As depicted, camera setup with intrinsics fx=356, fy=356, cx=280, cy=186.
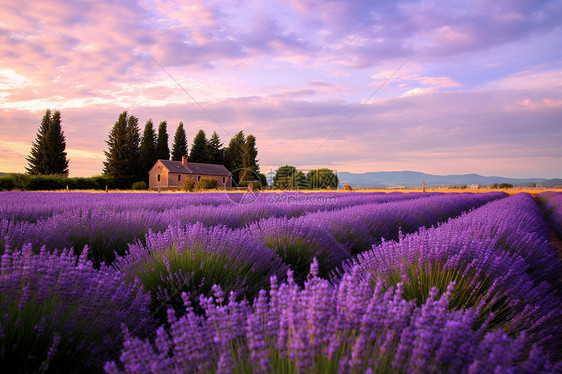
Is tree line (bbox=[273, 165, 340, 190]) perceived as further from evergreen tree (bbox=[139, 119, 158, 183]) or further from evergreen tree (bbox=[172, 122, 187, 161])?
evergreen tree (bbox=[139, 119, 158, 183])

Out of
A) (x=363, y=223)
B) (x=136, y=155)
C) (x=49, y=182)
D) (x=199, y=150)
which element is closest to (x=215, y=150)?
(x=199, y=150)

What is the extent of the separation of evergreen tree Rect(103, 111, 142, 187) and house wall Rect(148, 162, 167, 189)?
193 cm

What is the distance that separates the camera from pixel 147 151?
4488 cm

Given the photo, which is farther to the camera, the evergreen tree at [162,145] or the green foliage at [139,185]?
the evergreen tree at [162,145]

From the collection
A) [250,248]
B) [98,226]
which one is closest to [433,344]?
[250,248]

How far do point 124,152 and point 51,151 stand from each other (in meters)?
7.71

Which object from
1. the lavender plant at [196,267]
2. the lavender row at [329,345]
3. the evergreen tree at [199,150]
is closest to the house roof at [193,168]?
the evergreen tree at [199,150]

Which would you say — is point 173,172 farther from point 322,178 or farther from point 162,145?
point 322,178

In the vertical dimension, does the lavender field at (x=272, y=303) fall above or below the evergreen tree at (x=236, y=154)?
below

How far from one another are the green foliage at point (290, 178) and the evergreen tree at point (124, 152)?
59.3 feet

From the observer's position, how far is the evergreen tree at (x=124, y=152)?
43156 mm

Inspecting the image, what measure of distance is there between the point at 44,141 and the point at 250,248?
44.4m

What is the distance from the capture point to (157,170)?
43.2m

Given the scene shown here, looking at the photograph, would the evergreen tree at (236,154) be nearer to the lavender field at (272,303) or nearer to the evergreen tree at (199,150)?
the evergreen tree at (199,150)
